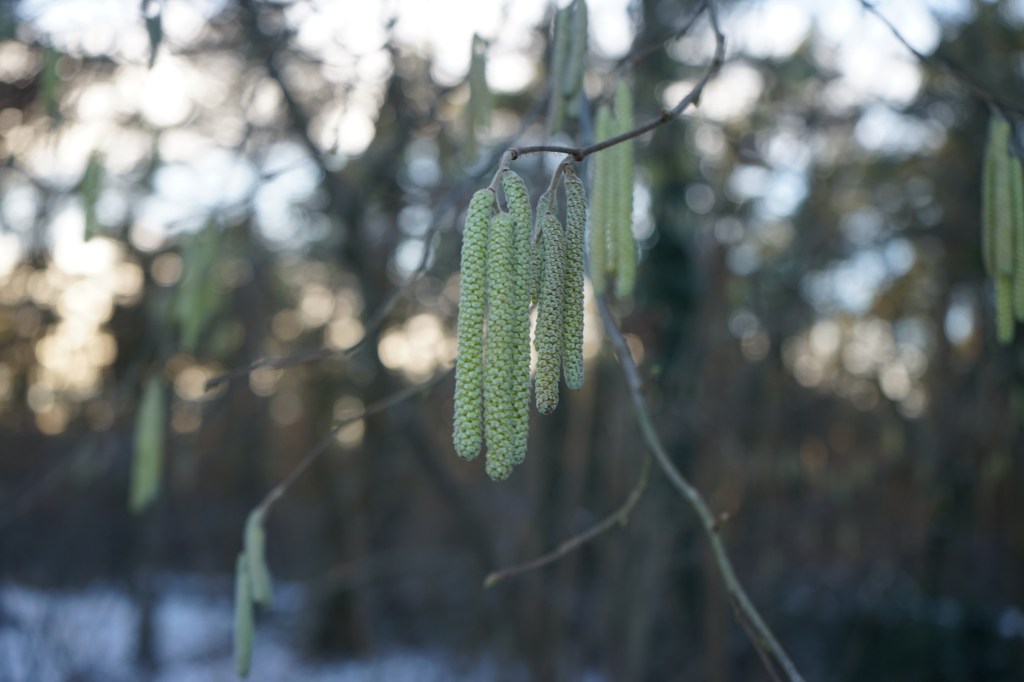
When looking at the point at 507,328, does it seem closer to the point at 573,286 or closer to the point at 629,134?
the point at 573,286

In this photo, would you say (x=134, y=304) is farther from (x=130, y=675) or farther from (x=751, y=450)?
(x=751, y=450)

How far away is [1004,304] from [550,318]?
99cm

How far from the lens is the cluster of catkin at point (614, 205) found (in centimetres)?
147

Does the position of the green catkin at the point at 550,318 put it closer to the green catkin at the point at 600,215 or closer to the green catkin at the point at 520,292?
the green catkin at the point at 520,292

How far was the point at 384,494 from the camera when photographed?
256 inches

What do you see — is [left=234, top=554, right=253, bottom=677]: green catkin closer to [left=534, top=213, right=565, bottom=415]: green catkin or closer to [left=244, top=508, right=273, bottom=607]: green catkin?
[left=244, top=508, right=273, bottom=607]: green catkin

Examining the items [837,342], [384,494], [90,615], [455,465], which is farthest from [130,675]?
[837,342]

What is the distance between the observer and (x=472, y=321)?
0.96 metres

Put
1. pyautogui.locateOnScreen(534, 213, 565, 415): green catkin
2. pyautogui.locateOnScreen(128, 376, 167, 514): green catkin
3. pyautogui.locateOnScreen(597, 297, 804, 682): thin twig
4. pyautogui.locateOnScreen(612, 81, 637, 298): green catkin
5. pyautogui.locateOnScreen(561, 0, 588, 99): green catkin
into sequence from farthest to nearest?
1. pyautogui.locateOnScreen(128, 376, 167, 514): green catkin
2. pyautogui.locateOnScreen(561, 0, 588, 99): green catkin
3. pyautogui.locateOnScreen(612, 81, 637, 298): green catkin
4. pyautogui.locateOnScreen(597, 297, 804, 682): thin twig
5. pyautogui.locateOnScreen(534, 213, 565, 415): green catkin

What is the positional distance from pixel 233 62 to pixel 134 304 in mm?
2924

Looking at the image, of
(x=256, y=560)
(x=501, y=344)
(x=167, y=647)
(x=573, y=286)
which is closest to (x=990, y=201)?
(x=573, y=286)

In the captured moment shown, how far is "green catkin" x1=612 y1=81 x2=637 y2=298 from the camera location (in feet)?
4.83

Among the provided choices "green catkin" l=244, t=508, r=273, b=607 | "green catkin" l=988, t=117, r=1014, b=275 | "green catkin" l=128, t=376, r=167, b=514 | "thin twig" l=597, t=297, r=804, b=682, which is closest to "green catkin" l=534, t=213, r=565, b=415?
"thin twig" l=597, t=297, r=804, b=682

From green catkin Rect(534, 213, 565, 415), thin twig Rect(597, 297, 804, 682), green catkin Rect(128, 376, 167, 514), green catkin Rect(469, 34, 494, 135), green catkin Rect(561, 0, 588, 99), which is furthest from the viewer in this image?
green catkin Rect(128, 376, 167, 514)
